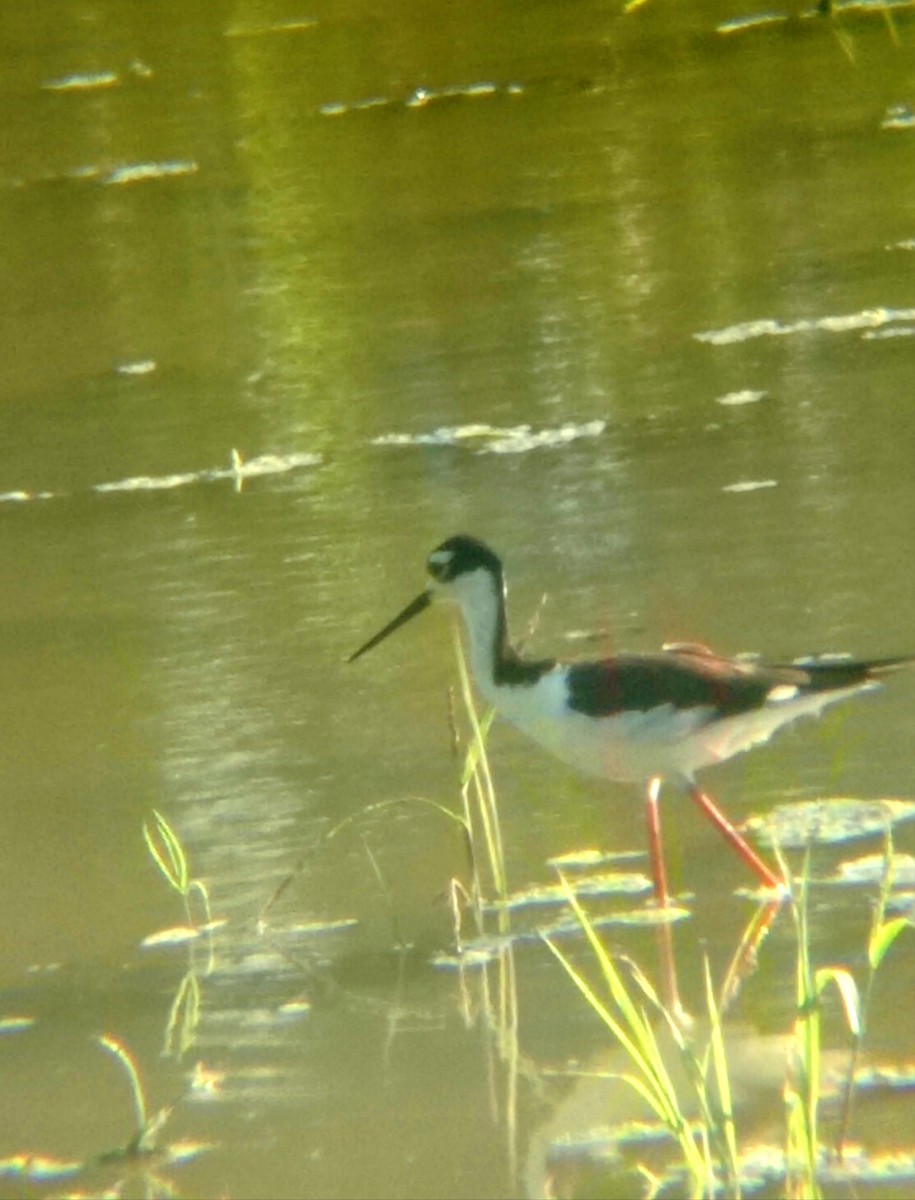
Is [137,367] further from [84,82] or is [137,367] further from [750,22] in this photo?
[84,82]

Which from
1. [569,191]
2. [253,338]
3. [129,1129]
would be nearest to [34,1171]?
[129,1129]

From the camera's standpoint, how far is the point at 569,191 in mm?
12594

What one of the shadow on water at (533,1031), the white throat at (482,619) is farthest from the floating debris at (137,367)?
the shadow on water at (533,1031)

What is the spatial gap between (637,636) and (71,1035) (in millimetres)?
2372

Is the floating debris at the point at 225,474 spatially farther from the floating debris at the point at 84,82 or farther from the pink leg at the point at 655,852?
the floating debris at the point at 84,82

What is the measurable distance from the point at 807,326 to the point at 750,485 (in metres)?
1.78

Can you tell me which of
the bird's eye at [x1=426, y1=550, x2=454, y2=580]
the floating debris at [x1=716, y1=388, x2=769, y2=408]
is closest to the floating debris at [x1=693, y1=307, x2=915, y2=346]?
the floating debris at [x1=716, y1=388, x2=769, y2=408]

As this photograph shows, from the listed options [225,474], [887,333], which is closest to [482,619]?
[225,474]

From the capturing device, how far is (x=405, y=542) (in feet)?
26.2

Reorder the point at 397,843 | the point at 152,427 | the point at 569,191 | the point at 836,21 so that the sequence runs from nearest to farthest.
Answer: the point at 397,843 → the point at 152,427 → the point at 569,191 → the point at 836,21

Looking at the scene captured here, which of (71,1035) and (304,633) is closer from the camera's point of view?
(71,1035)

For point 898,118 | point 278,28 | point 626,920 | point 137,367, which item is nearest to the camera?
point 626,920

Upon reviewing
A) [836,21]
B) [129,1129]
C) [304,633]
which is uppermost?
[129,1129]

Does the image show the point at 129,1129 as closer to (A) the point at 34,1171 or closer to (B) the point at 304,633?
(A) the point at 34,1171
